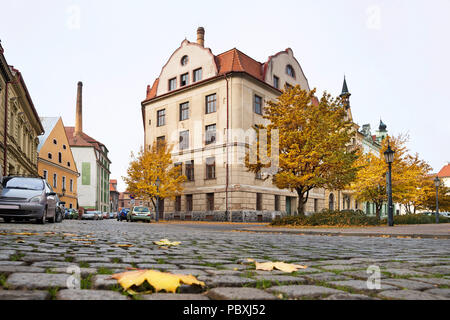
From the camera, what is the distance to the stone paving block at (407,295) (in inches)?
94.0

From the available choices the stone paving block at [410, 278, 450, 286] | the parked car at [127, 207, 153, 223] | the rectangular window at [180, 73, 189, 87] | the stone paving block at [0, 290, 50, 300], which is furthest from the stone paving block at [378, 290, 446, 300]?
the rectangular window at [180, 73, 189, 87]

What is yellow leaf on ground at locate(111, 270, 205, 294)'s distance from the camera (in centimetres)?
235

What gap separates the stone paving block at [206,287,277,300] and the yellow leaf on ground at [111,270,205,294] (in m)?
0.17

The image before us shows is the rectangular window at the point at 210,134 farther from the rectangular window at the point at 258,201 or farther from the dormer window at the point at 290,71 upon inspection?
the dormer window at the point at 290,71

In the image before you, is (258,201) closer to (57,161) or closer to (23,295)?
(57,161)

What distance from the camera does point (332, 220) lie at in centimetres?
1767

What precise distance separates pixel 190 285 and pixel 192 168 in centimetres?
3171

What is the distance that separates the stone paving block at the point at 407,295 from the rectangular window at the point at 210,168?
29.4m

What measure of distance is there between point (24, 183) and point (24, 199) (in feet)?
3.09

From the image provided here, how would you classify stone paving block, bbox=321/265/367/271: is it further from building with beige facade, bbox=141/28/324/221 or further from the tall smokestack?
the tall smokestack

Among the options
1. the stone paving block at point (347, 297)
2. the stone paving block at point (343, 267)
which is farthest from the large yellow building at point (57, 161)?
the stone paving block at point (347, 297)

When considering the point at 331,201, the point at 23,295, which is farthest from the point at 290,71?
the point at 23,295
